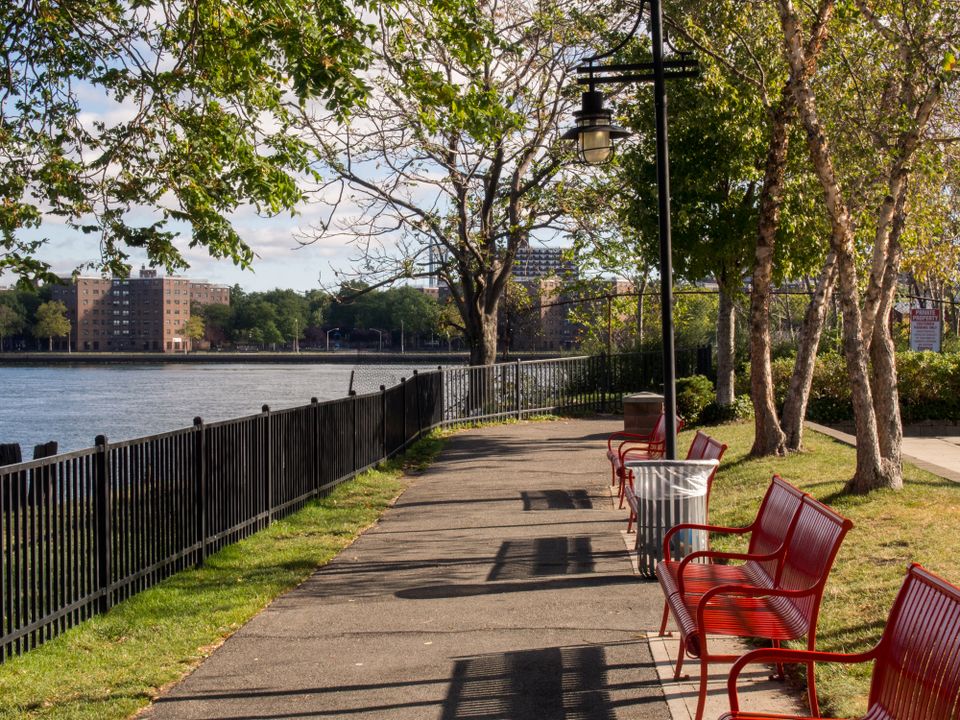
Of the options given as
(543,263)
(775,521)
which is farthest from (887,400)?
(543,263)

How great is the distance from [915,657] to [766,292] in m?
10.8

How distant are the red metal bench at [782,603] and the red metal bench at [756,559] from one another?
0.39 ft

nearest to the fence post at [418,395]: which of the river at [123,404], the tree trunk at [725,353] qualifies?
the river at [123,404]

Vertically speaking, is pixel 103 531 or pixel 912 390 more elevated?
pixel 912 390

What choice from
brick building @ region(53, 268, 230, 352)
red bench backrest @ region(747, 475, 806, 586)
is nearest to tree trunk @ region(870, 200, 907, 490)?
red bench backrest @ region(747, 475, 806, 586)

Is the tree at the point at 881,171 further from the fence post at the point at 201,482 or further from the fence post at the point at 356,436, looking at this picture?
the fence post at the point at 356,436

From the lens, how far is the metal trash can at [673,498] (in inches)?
302

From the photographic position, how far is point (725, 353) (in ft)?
67.0

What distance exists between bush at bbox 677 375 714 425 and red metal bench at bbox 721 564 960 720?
17.1 metres

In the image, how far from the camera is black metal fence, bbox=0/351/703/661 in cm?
627

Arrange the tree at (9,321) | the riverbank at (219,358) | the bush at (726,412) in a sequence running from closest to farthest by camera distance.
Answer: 1. the bush at (726,412)
2. the tree at (9,321)
3. the riverbank at (219,358)

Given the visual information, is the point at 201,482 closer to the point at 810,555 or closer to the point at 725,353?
the point at 810,555

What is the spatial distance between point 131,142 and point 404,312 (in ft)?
203

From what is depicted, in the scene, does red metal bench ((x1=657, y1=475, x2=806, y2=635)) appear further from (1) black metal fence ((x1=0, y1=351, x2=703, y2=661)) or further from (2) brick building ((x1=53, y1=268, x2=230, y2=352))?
(2) brick building ((x1=53, y1=268, x2=230, y2=352))
